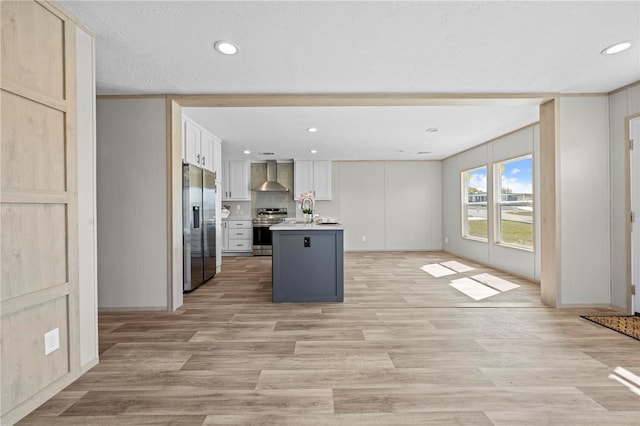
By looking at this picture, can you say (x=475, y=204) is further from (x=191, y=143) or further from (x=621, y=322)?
(x=191, y=143)

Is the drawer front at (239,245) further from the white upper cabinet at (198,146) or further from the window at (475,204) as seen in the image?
the window at (475,204)

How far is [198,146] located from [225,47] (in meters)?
2.45

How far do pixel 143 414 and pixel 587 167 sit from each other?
4459 mm

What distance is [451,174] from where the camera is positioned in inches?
282

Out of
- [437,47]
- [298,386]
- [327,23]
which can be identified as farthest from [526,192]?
[298,386]

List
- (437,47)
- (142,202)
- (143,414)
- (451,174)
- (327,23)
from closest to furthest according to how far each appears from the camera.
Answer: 1. (143,414)
2. (327,23)
3. (437,47)
4. (142,202)
5. (451,174)

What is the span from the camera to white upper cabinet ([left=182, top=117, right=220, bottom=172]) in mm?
4035

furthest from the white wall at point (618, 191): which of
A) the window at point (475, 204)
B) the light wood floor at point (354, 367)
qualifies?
the window at point (475, 204)

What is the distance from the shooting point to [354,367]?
6.71 ft

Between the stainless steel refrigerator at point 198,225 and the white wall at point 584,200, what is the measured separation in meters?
4.35

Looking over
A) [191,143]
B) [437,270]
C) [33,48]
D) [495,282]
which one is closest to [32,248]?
[33,48]

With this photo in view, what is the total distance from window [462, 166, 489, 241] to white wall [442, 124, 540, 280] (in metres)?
0.11

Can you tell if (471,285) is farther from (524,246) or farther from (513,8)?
(513,8)

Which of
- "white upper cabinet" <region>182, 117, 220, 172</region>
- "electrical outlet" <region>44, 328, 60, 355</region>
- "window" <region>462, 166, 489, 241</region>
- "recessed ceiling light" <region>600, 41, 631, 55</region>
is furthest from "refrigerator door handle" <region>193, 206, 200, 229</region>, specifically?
"window" <region>462, 166, 489, 241</region>
